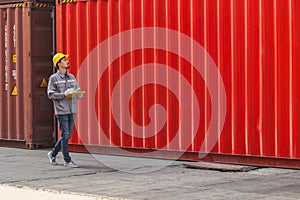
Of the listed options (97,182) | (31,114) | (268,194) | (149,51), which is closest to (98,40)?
(149,51)

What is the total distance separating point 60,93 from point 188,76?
7.13 feet

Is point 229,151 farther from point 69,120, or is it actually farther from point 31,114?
point 31,114

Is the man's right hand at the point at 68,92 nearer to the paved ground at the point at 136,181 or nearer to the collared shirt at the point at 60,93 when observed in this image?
the collared shirt at the point at 60,93

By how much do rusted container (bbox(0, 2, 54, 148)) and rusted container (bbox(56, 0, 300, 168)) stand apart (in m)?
0.69

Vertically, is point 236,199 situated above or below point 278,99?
below

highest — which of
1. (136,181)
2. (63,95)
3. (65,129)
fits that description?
(63,95)

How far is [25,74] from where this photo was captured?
15.4 m

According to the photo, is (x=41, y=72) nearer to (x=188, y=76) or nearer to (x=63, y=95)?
(x=63, y=95)

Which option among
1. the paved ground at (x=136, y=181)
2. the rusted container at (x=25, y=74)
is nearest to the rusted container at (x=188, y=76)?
the paved ground at (x=136, y=181)

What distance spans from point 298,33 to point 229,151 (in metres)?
2.22

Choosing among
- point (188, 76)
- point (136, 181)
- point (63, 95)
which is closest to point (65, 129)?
point (63, 95)

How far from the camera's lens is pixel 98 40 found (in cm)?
1413

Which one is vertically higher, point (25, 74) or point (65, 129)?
point (25, 74)

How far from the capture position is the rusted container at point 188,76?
37.7 ft
